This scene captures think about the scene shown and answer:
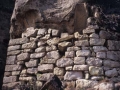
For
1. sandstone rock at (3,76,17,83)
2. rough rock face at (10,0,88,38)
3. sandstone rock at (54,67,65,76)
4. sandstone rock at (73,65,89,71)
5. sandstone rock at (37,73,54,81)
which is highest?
rough rock face at (10,0,88,38)

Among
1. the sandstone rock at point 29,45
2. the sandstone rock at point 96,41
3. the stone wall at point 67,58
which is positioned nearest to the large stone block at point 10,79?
the stone wall at point 67,58

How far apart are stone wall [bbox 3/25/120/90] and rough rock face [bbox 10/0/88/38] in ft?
0.71

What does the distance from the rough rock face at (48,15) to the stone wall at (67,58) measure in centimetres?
22

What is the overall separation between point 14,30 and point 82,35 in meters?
1.98

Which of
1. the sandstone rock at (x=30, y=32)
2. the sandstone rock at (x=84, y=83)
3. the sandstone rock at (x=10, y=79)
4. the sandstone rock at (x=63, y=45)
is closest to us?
the sandstone rock at (x=84, y=83)

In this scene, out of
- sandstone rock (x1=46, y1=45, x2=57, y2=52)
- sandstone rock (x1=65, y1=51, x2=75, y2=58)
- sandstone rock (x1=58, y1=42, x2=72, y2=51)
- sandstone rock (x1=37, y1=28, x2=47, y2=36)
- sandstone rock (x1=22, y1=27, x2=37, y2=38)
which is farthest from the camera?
sandstone rock (x1=22, y1=27, x2=37, y2=38)

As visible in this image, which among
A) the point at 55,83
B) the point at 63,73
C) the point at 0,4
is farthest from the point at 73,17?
the point at 0,4

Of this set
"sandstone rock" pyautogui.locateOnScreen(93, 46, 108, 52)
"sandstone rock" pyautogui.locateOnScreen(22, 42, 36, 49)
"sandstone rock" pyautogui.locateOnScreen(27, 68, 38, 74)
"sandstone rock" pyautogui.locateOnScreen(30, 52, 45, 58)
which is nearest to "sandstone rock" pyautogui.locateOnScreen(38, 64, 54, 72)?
"sandstone rock" pyautogui.locateOnScreen(27, 68, 38, 74)

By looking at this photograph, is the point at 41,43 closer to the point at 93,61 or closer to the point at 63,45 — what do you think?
the point at 63,45

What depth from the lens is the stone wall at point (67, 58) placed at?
196 inches

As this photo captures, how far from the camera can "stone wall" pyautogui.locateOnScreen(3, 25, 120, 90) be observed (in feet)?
16.4

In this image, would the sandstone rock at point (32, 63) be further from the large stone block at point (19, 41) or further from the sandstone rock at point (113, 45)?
the sandstone rock at point (113, 45)

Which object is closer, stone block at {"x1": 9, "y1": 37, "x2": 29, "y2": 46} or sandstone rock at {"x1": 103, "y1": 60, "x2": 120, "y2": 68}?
sandstone rock at {"x1": 103, "y1": 60, "x2": 120, "y2": 68}

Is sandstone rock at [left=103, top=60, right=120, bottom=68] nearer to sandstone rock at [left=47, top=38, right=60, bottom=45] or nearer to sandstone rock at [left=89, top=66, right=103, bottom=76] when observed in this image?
sandstone rock at [left=89, top=66, right=103, bottom=76]
